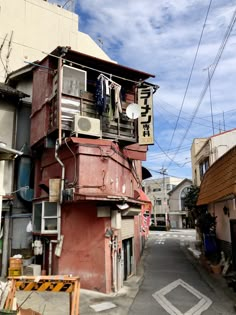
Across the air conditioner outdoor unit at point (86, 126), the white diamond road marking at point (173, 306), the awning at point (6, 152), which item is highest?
the air conditioner outdoor unit at point (86, 126)

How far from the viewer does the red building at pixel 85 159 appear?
11.6 meters

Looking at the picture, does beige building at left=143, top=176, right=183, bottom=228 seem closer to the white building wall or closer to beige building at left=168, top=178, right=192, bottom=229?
beige building at left=168, top=178, right=192, bottom=229

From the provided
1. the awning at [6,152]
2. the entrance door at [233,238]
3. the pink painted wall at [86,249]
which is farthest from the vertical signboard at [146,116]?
the awning at [6,152]

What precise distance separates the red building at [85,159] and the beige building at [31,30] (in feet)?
18.2

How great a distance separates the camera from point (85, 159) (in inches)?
465

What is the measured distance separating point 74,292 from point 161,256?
623 inches

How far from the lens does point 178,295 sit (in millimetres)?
11445

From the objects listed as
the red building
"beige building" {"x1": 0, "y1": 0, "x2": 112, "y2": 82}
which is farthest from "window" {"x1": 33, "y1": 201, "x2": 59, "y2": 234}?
"beige building" {"x1": 0, "y1": 0, "x2": 112, "y2": 82}

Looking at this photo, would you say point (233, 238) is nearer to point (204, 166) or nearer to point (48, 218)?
point (48, 218)

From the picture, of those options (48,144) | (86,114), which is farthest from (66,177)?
(86,114)

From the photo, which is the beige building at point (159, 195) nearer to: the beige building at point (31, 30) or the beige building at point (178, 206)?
the beige building at point (178, 206)

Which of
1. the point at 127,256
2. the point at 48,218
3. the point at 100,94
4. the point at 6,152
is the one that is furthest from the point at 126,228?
the point at 6,152

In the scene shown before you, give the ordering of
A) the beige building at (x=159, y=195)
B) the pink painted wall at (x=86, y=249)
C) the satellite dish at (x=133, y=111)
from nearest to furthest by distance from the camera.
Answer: the pink painted wall at (x=86, y=249) → the satellite dish at (x=133, y=111) → the beige building at (x=159, y=195)

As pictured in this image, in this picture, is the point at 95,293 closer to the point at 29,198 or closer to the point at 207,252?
the point at 29,198
